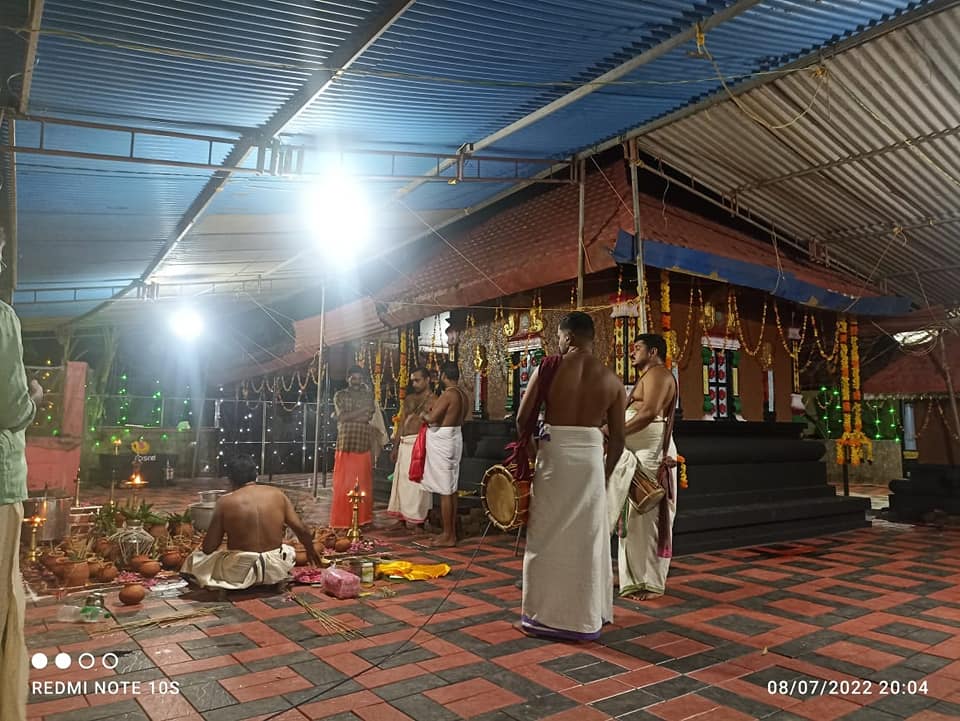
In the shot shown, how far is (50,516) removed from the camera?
6219 millimetres

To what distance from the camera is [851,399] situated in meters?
10.0

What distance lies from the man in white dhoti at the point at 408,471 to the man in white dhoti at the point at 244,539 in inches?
116

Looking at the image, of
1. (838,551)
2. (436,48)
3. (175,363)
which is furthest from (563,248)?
(175,363)

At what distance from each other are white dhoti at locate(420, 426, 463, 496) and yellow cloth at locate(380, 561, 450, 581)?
1.52 metres

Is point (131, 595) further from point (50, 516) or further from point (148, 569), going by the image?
point (50, 516)

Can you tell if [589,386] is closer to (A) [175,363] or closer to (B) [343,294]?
(B) [343,294]

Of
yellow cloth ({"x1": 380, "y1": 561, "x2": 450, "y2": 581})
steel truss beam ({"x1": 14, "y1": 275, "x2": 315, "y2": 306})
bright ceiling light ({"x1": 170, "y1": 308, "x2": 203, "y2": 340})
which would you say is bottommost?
yellow cloth ({"x1": 380, "y1": 561, "x2": 450, "y2": 581})

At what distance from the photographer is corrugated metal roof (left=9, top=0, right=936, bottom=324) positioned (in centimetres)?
437

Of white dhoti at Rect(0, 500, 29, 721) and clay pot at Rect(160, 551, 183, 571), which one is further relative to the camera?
clay pot at Rect(160, 551, 183, 571)

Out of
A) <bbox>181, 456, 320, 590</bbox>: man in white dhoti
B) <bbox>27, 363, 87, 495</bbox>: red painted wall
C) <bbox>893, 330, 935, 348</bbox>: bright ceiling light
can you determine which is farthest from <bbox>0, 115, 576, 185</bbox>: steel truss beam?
<bbox>893, 330, 935, 348</bbox>: bright ceiling light

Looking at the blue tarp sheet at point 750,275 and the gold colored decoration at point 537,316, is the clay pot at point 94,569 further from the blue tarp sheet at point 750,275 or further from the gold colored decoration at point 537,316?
the gold colored decoration at point 537,316

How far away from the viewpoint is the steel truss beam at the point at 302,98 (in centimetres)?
436

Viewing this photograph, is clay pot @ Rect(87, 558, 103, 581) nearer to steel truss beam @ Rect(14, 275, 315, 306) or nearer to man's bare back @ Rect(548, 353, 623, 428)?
man's bare back @ Rect(548, 353, 623, 428)

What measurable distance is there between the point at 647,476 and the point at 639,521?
1.57 ft
